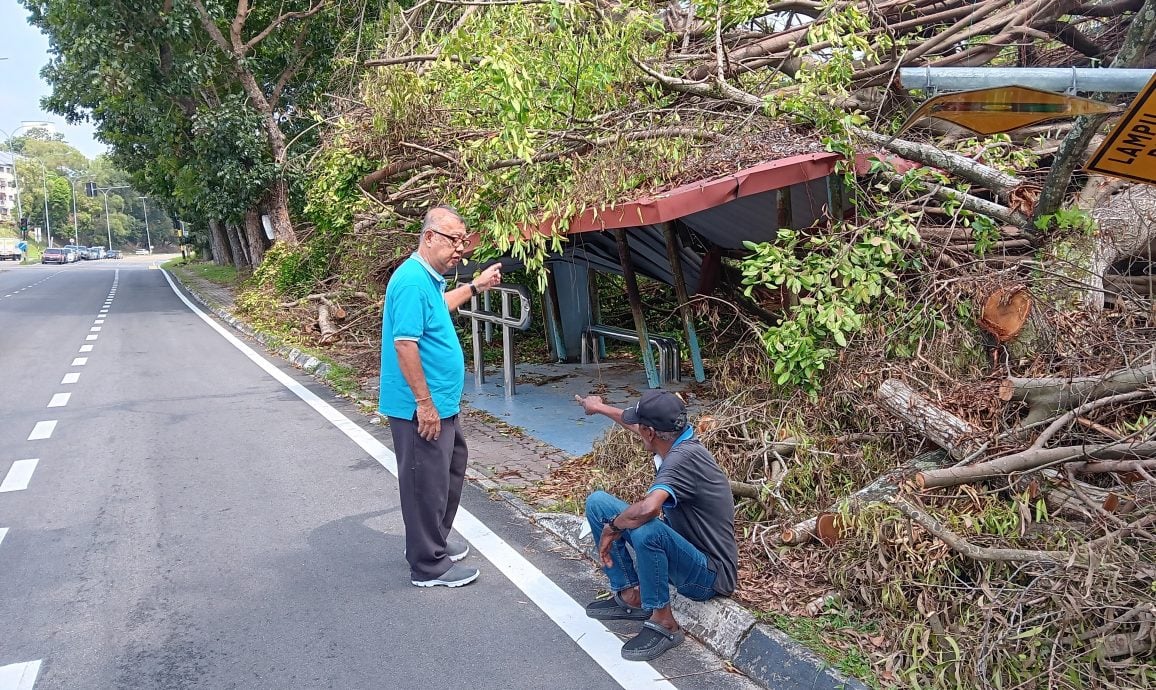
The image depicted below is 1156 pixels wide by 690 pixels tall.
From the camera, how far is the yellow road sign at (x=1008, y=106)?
9.96 ft

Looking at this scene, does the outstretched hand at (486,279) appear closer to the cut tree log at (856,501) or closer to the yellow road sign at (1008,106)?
the cut tree log at (856,501)

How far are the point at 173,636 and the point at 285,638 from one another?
54 cm

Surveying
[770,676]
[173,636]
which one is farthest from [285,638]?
[770,676]

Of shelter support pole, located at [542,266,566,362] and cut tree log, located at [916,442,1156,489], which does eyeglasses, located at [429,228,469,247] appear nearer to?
cut tree log, located at [916,442,1156,489]

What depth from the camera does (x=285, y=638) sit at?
3855mm

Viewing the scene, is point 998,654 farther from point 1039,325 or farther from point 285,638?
point 285,638

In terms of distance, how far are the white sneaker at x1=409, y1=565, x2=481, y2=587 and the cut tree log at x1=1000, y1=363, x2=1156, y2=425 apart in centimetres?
296

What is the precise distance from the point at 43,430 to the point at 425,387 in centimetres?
583

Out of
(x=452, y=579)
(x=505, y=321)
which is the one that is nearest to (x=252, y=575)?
(x=452, y=579)

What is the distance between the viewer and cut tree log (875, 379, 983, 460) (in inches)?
168

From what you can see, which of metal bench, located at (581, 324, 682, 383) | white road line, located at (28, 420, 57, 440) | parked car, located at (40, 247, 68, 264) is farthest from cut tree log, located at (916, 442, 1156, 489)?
parked car, located at (40, 247, 68, 264)

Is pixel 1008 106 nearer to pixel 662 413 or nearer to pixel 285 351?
pixel 662 413

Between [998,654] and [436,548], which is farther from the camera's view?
[436,548]

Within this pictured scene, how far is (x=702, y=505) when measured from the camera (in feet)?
11.8
